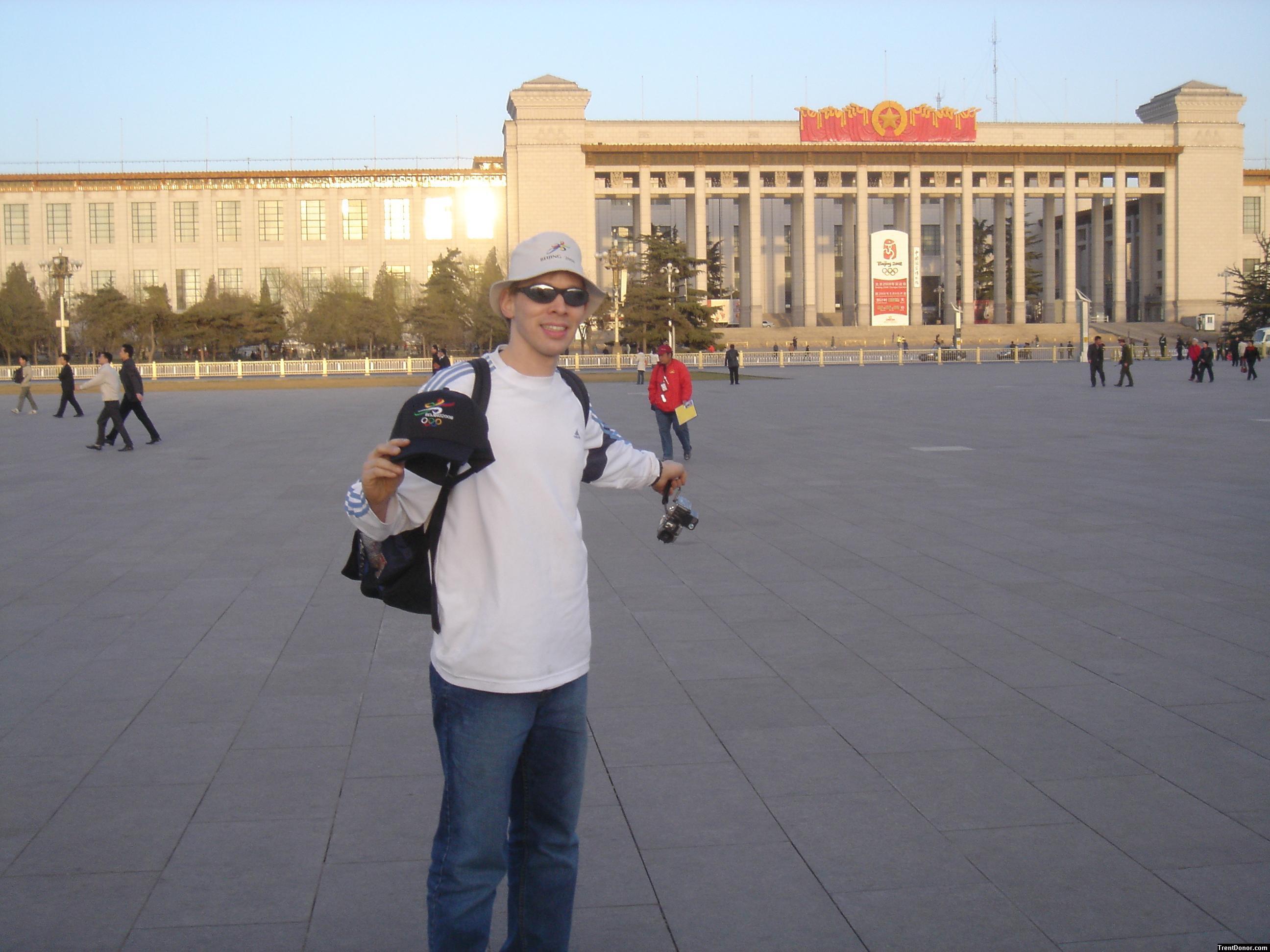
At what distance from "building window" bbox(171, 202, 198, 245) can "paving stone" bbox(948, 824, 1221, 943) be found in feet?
312

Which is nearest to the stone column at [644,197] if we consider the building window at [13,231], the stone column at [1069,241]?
Result: the stone column at [1069,241]

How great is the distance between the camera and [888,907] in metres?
3.62

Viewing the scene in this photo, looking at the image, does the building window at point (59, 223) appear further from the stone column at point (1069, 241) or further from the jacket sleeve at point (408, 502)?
the jacket sleeve at point (408, 502)

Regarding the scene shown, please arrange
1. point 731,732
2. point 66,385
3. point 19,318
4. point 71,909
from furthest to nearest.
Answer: point 19,318, point 66,385, point 731,732, point 71,909

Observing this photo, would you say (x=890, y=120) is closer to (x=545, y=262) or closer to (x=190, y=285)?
(x=190, y=285)

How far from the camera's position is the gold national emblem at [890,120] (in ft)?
279

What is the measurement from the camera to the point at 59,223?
294 ft

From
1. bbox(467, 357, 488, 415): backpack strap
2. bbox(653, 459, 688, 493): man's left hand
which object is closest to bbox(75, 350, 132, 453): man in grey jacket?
bbox(653, 459, 688, 493): man's left hand

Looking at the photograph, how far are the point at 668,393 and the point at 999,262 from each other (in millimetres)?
83871

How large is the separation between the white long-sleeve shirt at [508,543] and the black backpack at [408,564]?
0.9 inches

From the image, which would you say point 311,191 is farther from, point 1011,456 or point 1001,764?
point 1001,764

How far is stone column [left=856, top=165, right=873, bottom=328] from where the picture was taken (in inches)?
3393

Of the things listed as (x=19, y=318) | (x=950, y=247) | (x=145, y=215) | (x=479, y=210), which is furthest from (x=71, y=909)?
(x=145, y=215)

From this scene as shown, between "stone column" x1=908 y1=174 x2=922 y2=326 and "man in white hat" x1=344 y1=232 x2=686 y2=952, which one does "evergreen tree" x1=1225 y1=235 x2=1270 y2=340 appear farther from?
"man in white hat" x1=344 y1=232 x2=686 y2=952
